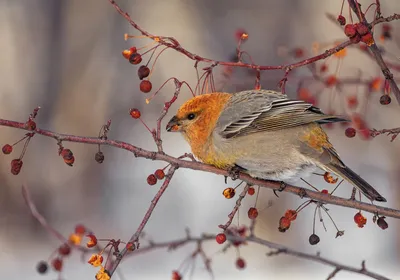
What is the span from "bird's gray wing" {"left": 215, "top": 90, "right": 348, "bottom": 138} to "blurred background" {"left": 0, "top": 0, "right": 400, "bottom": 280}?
2.34 metres

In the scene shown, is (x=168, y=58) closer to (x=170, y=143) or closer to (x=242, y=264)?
(x=170, y=143)

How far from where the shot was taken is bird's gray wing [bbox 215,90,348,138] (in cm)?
269

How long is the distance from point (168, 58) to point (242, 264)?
360cm

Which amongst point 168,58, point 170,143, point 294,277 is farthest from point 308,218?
point 168,58

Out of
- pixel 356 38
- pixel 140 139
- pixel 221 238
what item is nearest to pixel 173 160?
pixel 221 238

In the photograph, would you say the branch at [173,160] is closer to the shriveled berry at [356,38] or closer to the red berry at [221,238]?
the red berry at [221,238]

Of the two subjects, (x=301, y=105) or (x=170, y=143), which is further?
(x=170, y=143)

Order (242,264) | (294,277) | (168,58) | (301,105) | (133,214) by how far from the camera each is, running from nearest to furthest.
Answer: (301,105)
(242,264)
(294,277)
(133,214)
(168,58)

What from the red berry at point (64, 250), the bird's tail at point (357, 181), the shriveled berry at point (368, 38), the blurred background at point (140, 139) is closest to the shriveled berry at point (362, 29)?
the shriveled berry at point (368, 38)

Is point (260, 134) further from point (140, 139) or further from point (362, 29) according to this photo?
point (140, 139)

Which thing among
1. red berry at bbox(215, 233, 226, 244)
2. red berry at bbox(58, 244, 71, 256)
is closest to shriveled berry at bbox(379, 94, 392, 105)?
red berry at bbox(215, 233, 226, 244)

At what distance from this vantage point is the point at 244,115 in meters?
2.81

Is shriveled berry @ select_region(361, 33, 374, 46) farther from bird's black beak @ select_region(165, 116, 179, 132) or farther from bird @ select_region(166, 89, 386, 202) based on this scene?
bird's black beak @ select_region(165, 116, 179, 132)

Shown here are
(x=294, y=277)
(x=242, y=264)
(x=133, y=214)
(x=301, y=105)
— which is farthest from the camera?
(x=133, y=214)
